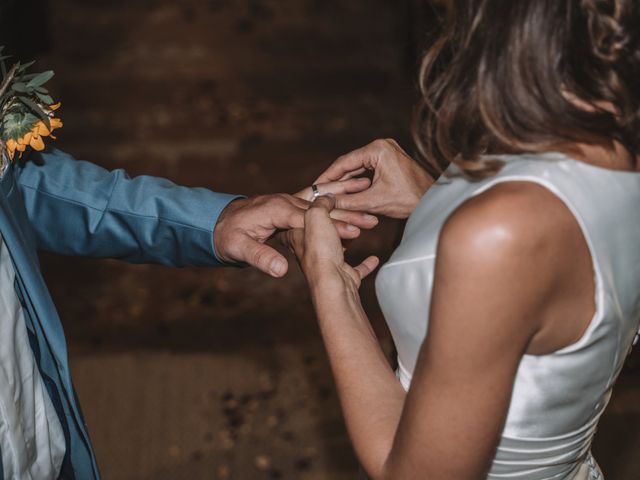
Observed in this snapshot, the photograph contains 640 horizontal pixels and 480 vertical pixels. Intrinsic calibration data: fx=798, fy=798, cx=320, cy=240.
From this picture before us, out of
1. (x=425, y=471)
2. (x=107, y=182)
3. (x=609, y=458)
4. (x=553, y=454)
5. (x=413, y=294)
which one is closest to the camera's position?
(x=425, y=471)

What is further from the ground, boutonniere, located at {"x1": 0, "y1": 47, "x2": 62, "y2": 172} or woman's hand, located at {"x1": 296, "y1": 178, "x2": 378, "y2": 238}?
boutonniere, located at {"x1": 0, "y1": 47, "x2": 62, "y2": 172}

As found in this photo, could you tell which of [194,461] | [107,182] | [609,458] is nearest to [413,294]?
[107,182]

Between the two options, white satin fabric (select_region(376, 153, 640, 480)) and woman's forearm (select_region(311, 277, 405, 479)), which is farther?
woman's forearm (select_region(311, 277, 405, 479))

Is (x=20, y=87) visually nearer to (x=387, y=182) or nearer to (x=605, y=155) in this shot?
(x=387, y=182)

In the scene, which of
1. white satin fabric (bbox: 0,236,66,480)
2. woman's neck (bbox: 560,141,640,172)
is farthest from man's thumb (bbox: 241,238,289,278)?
woman's neck (bbox: 560,141,640,172)

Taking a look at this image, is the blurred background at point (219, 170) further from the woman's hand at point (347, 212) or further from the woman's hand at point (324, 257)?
the woman's hand at point (324, 257)

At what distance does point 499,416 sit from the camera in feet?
3.67

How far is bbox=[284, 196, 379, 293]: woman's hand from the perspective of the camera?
147 centimetres

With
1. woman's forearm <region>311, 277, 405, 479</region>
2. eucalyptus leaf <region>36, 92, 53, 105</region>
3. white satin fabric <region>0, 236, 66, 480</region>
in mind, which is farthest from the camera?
eucalyptus leaf <region>36, 92, 53, 105</region>

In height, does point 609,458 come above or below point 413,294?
below

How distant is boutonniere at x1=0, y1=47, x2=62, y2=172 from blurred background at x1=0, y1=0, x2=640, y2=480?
321 mm

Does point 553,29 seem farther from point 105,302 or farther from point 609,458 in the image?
point 105,302

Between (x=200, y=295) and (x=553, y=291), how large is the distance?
9.37 ft

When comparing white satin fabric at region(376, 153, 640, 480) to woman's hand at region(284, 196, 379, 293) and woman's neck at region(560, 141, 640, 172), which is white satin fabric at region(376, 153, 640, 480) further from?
woman's hand at region(284, 196, 379, 293)
